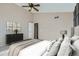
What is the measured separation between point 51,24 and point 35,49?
16.8 inches

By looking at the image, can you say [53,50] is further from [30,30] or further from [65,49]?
[30,30]

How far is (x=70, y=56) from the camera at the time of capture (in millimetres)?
1981

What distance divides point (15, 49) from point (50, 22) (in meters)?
0.62

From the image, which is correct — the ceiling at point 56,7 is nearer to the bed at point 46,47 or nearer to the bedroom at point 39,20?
the bedroom at point 39,20

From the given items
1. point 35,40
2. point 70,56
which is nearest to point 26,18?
point 35,40

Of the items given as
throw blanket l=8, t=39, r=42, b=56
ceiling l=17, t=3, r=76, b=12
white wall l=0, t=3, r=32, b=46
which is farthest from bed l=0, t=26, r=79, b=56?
ceiling l=17, t=3, r=76, b=12

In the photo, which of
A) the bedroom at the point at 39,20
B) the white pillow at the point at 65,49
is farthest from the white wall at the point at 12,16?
the white pillow at the point at 65,49

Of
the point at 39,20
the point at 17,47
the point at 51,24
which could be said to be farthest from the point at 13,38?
the point at 51,24

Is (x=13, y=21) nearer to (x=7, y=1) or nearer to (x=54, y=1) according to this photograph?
(x=7, y=1)

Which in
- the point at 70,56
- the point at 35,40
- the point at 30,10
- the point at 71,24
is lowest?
the point at 70,56

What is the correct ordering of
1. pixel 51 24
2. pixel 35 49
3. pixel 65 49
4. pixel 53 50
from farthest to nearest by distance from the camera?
pixel 51 24 → pixel 35 49 → pixel 53 50 → pixel 65 49

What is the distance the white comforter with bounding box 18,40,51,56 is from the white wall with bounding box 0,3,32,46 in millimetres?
216

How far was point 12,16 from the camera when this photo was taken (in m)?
2.16

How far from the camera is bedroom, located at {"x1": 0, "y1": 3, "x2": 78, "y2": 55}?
2.14 meters
